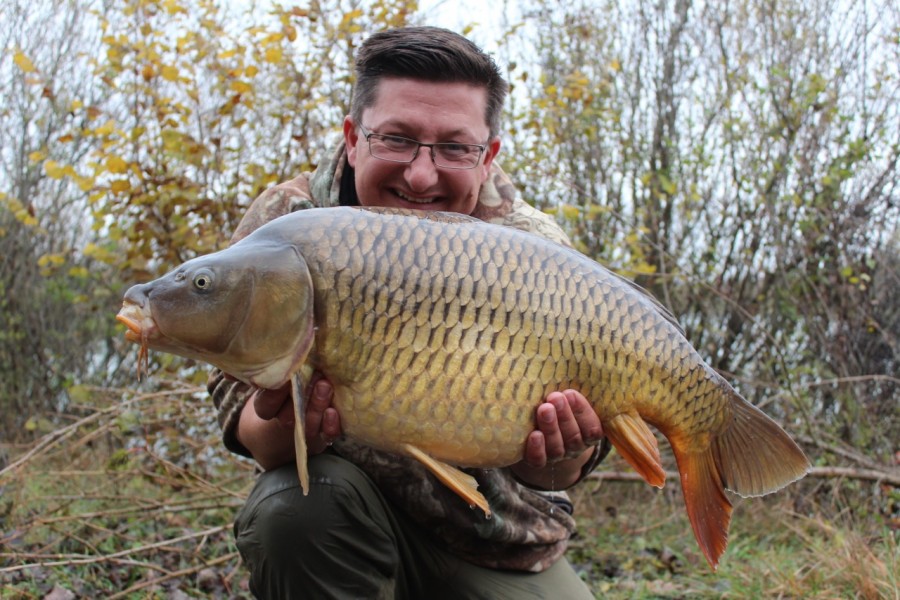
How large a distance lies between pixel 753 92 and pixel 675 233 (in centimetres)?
77

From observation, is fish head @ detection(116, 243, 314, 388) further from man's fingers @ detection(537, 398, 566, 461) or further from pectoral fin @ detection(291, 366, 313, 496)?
man's fingers @ detection(537, 398, 566, 461)

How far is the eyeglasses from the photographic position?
177cm

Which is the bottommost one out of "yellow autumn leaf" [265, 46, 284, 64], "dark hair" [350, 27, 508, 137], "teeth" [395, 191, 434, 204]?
"teeth" [395, 191, 434, 204]

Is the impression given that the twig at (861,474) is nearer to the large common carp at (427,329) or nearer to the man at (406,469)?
the man at (406,469)

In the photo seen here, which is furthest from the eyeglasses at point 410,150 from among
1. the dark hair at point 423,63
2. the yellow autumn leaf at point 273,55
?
the yellow autumn leaf at point 273,55

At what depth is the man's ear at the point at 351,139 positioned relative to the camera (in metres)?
1.89

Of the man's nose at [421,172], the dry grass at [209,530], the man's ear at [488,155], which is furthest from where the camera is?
the dry grass at [209,530]

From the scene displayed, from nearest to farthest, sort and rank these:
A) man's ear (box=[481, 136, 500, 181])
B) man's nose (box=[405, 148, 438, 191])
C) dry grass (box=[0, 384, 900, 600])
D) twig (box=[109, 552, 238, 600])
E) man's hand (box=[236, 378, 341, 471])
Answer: man's hand (box=[236, 378, 341, 471])
man's nose (box=[405, 148, 438, 191])
man's ear (box=[481, 136, 500, 181])
twig (box=[109, 552, 238, 600])
dry grass (box=[0, 384, 900, 600])

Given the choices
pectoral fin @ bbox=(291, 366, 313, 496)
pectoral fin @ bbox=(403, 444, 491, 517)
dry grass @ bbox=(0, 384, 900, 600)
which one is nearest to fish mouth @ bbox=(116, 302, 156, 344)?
pectoral fin @ bbox=(291, 366, 313, 496)

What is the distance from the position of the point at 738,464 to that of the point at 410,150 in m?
0.81

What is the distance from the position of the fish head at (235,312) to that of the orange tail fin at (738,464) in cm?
64

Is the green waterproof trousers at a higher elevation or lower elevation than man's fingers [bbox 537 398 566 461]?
lower

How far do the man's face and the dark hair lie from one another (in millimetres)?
20

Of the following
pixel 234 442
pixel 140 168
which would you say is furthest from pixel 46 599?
pixel 140 168
